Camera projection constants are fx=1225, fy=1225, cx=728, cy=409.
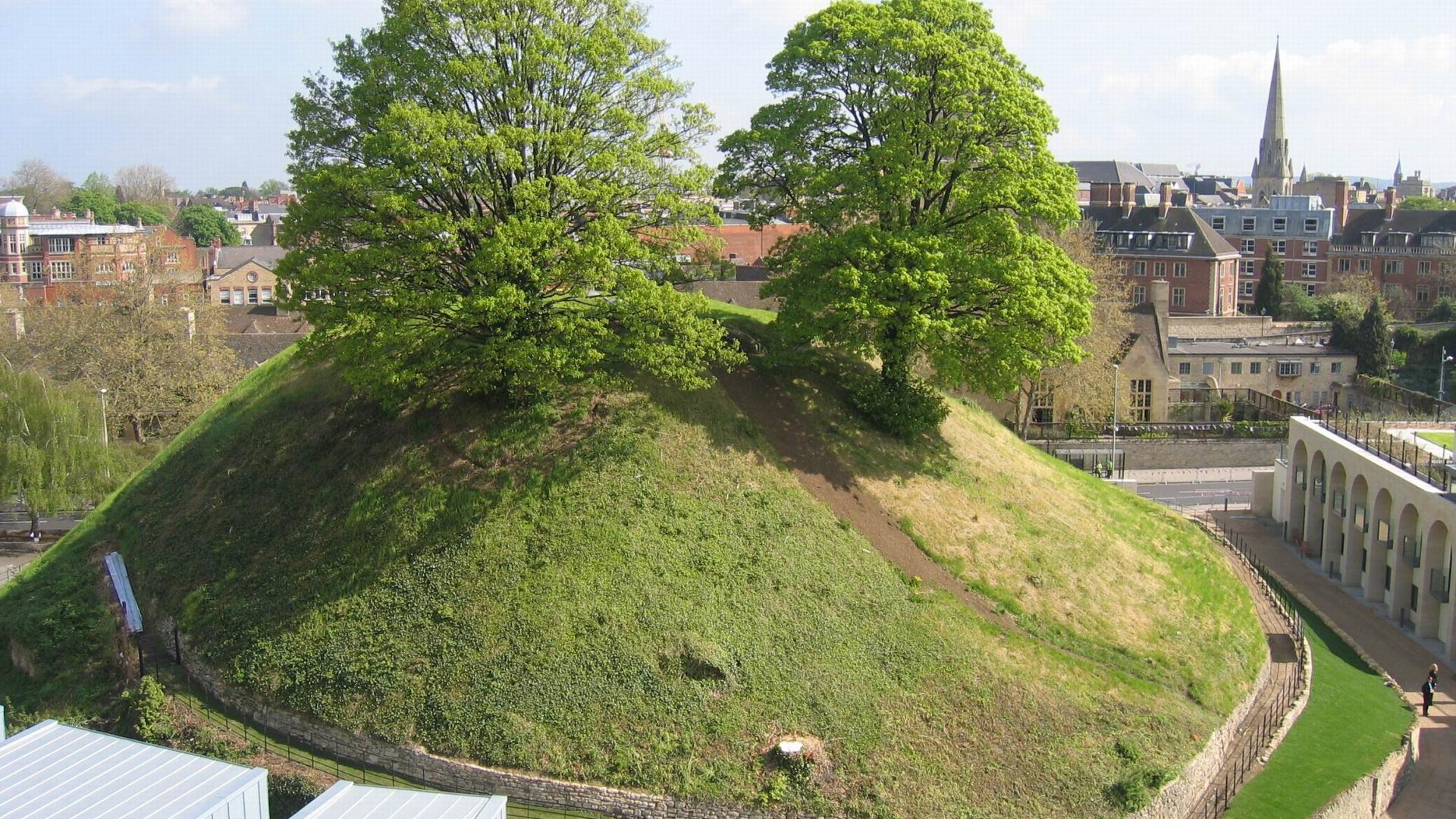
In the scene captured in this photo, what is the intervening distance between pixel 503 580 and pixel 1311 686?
2397 centimetres

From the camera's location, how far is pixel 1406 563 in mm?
42406

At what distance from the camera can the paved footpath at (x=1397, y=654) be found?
32.2 metres

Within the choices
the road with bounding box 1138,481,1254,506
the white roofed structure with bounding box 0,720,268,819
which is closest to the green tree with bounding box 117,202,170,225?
the road with bounding box 1138,481,1254,506

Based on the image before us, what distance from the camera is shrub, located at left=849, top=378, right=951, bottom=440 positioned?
127ft

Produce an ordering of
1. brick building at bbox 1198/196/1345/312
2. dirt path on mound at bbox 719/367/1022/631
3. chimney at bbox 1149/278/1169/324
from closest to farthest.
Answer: dirt path on mound at bbox 719/367/1022/631 → chimney at bbox 1149/278/1169/324 → brick building at bbox 1198/196/1345/312

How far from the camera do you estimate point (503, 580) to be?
3103 cm

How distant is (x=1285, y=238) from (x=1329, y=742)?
295 feet

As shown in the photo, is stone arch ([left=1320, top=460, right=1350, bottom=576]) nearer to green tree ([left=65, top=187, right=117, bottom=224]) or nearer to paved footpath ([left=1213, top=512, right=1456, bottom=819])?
paved footpath ([left=1213, top=512, right=1456, bottom=819])

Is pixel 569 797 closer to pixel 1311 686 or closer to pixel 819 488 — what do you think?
pixel 819 488

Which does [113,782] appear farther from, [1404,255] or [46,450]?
[1404,255]

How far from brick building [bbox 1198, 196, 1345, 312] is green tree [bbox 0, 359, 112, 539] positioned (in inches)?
3683

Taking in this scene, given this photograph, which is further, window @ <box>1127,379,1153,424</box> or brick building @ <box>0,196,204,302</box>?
brick building @ <box>0,196,204,302</box>

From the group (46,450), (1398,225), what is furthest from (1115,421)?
(1398,225)

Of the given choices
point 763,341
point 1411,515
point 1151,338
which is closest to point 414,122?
point 763,341
